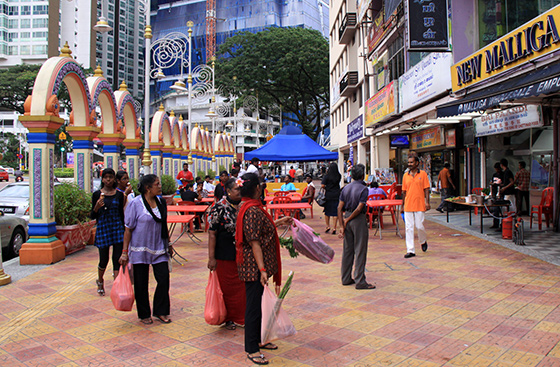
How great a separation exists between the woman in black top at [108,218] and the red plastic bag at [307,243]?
8.54 ft

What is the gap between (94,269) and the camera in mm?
7656

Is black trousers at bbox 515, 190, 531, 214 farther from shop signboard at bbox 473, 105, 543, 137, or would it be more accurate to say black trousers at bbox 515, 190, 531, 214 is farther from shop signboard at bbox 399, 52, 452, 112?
shop signboard at bbox 399, 52, 452, 112

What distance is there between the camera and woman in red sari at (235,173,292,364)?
3865 mm

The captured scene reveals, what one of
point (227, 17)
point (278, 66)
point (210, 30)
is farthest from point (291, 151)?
point (227, 17)

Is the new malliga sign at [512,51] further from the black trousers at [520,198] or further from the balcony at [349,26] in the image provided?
the balcony at [349,26]

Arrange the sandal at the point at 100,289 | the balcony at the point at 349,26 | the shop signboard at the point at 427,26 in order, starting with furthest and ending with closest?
1. the balcony at the point at 349,26
2. the shop signboard at the point at 427,26
3. the sandal at the point at 100,289

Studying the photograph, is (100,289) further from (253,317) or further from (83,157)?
(83,157)

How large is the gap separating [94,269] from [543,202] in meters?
10.1

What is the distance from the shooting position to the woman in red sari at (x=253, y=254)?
387 centimetres

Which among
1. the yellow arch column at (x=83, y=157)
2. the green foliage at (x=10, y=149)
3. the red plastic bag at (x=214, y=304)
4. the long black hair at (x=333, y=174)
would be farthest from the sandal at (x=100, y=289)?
the green foliage at (x=10, y=149)

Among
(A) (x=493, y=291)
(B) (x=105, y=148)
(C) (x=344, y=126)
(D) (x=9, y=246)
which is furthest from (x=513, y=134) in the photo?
(C) (x=344, y=126)

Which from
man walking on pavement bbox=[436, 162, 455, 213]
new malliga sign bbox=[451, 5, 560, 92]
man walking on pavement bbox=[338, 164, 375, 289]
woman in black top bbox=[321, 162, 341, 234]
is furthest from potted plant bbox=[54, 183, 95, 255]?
man walking on pavement bbox=[436, 162, 455, 213]

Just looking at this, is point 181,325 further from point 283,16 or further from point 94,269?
point 283,16

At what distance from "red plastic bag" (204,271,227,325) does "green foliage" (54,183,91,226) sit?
561cm
